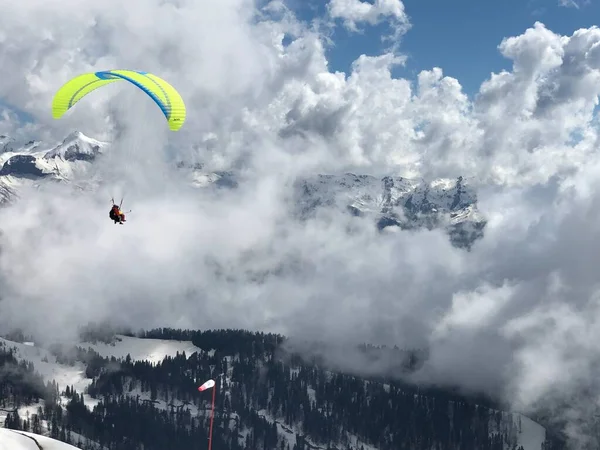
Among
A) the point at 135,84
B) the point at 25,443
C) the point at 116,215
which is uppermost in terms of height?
the point at 135,84

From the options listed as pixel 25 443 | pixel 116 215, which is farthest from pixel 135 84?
pixel 25 443

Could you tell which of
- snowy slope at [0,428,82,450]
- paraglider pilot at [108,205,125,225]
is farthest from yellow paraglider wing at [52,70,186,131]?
snowy slope at [0,428,82,450]

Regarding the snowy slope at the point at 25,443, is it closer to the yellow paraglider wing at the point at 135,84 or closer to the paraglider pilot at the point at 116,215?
the paraglider pilot at the point at 116,215

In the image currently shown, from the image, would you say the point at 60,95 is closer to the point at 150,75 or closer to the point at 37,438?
the point at 150,75

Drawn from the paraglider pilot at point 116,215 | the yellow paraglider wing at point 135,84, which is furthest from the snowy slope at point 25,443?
the yellow paraglider wing at point 135,84

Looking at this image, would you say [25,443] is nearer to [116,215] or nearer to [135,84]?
[116,215]

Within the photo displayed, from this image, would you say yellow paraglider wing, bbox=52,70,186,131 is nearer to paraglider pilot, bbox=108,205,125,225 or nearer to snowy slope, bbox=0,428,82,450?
paraglider pilot, bbox=108,205,125,225

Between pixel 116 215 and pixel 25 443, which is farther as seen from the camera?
pixel 116 215

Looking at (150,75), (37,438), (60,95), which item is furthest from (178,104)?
(37,438)

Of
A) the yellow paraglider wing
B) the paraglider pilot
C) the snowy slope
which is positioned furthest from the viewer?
the paraglider pilot
